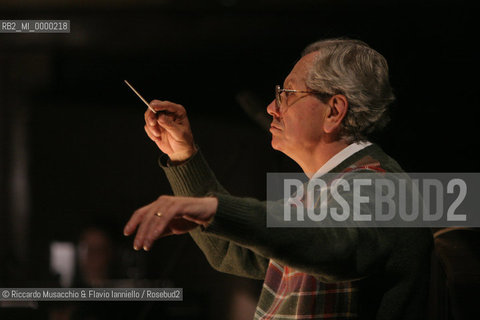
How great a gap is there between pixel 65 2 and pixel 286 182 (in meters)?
0.68

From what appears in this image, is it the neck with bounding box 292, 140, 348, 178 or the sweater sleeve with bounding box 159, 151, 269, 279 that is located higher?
the neck with bounding box 292, 140, 348, 178

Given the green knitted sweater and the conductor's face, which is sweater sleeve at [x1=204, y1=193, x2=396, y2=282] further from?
the conductor's face

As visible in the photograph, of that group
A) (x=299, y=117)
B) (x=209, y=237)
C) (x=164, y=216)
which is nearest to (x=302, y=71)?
(x=299, y=117)

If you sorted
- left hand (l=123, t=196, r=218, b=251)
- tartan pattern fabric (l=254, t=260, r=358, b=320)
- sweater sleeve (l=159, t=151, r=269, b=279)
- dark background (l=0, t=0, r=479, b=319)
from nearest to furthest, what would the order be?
left hand (l=123, t=196, r=218, b=251)
tartan pattern fabric (l=254, t=260, r=358, b=320)
sweater sleeve (l=159, t=151, r=269, b=279)
dark background (l=0, t=0, r=479, b=319)

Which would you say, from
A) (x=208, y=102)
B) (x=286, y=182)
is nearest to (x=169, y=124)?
(x=286, y=182)

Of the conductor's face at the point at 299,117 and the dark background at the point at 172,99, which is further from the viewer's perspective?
the dark background at the point at 172,99

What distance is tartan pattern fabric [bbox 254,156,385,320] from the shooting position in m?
0.92

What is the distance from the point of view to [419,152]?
157 cm

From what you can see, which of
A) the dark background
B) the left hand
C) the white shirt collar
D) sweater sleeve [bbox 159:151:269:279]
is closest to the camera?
the left hand

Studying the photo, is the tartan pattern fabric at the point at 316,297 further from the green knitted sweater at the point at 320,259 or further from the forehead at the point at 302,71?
the forehead at the point at 302,71

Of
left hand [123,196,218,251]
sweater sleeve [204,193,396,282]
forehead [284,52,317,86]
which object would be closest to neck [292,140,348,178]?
forehead [284,52,317,86]

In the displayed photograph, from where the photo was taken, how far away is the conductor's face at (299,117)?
104 centimetres

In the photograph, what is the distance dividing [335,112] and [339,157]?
2.9 inches

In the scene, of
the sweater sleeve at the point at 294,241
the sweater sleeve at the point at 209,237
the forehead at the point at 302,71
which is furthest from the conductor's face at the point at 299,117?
the sweater sleeve at the point at 294,241
